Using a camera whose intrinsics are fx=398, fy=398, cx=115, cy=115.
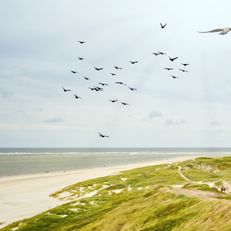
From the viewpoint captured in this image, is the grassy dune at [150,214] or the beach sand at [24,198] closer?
the grassy dune at [150,214]

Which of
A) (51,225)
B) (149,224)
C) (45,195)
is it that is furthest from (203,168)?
(149,224)

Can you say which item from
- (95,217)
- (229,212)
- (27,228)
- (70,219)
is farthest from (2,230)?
(229,212)

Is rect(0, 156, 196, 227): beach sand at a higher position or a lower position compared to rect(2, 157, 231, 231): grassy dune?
lower

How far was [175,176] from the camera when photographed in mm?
96812

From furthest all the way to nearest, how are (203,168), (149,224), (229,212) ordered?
(203,168) → (149,224) → (229,212)

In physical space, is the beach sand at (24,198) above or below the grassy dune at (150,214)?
below

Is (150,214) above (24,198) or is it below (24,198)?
above

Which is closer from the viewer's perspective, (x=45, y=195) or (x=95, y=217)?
(x=95, y=217)

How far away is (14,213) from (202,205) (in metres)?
41.2

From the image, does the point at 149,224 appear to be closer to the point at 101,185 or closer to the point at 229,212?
the point at 229,212

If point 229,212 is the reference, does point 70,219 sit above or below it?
below

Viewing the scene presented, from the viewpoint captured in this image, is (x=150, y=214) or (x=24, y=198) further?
(x=24, y=198)

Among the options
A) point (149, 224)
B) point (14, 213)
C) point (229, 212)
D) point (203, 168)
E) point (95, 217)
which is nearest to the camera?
point (229, 212)

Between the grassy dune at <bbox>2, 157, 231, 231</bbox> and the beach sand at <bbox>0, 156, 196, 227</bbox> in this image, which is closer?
the grassy dune at <bbox>2, 157, 231, 231</bbox>
